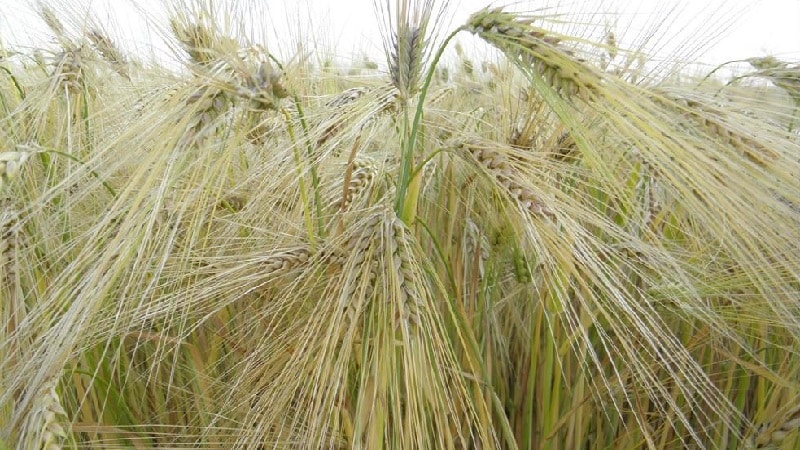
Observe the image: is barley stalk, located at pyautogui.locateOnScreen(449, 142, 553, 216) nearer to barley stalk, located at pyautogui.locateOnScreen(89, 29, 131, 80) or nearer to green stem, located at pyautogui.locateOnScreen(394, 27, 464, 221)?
green stem, located at pyautogui.locateOnScreen(394, 27, 464, 221)

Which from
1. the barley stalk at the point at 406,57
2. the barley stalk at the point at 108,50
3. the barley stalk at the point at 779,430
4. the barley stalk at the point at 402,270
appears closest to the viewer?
the barley stalk at the point at 402,270

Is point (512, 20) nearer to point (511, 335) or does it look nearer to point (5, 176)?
point (5, 176)

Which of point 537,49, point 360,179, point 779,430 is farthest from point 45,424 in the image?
point 779,430

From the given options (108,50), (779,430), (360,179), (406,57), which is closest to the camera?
(406,57)

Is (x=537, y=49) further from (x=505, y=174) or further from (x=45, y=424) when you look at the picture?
(x=45, y=424)

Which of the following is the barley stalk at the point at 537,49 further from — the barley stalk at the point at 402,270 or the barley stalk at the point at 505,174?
the barley stalk at the point at 402,270

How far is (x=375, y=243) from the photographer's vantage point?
80cm

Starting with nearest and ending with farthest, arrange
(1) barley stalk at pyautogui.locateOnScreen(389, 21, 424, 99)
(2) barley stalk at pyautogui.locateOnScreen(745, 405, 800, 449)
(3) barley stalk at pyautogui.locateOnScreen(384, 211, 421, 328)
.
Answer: (3) barley stalk at pyautogui.locateOnScreen(384, 211, 421, 328)
(1) barley stalk at pyautogui.locateOnScreen(389, 21, 424, 99)
(2) barley stalk at pyautogui.locateOnScreen(745, 405, 800, 449)

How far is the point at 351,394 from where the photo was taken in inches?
41.8

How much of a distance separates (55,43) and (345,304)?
1.11 m

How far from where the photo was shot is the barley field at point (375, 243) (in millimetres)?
795

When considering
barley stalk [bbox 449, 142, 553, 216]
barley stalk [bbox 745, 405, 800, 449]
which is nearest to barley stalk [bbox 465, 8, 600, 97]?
barley stalk [bbox 449, 142, 553, 216]

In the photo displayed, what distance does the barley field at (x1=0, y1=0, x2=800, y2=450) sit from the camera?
2.61 ft

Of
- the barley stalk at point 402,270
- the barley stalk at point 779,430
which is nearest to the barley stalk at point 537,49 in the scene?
the barley stalk at point 402,270
